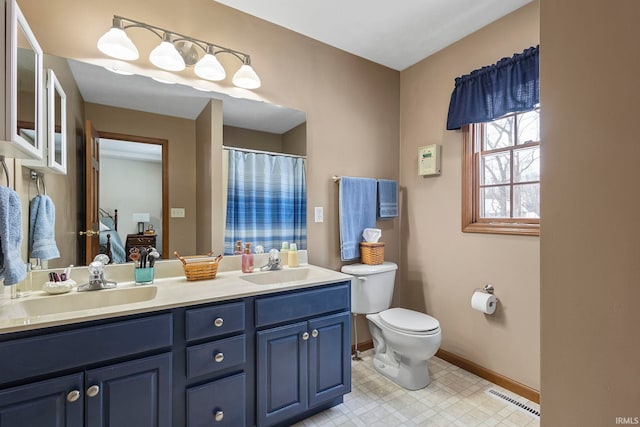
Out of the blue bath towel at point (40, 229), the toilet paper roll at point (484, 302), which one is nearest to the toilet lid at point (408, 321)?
the toilet paper roll at point (484, 302)

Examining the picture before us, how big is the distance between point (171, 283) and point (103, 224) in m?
0.50

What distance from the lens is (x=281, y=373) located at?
5.21 feet

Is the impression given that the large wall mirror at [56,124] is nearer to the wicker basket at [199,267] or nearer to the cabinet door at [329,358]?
the wicker basket at [199,267]

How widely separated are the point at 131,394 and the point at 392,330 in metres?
1.54

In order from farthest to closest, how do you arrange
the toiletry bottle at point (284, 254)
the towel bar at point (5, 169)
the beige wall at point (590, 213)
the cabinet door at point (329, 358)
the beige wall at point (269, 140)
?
the toiletry bottle at point (284, 254) < the beige wall at point (269, 140) < the cabinet door at point (329, 358) < the towel bar at point (5, 169) < the beige wall at point (590, 213)

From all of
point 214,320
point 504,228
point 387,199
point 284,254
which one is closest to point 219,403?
point 214,320

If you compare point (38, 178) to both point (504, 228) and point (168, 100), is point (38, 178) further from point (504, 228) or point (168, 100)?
point (504, 228)

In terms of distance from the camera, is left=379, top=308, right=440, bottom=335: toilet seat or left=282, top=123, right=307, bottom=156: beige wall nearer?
left=379, top=308, right=440, bottom=335: toilet seat

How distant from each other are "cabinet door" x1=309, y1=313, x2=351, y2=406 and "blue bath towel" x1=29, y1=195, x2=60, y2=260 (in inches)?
53.2

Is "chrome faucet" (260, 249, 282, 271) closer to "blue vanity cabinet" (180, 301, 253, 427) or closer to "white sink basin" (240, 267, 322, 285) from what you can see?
"white sink basin" (240, 267, 322, 285)

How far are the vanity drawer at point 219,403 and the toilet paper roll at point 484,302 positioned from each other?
5.34ft

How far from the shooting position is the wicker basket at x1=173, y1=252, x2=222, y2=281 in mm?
1706

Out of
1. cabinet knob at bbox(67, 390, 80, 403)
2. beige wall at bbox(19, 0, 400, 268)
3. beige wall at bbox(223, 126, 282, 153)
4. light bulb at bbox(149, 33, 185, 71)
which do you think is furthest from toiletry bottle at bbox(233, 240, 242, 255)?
light bulb at bbox(149, 33, 185, 71)

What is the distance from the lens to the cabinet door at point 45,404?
1.01 meters
